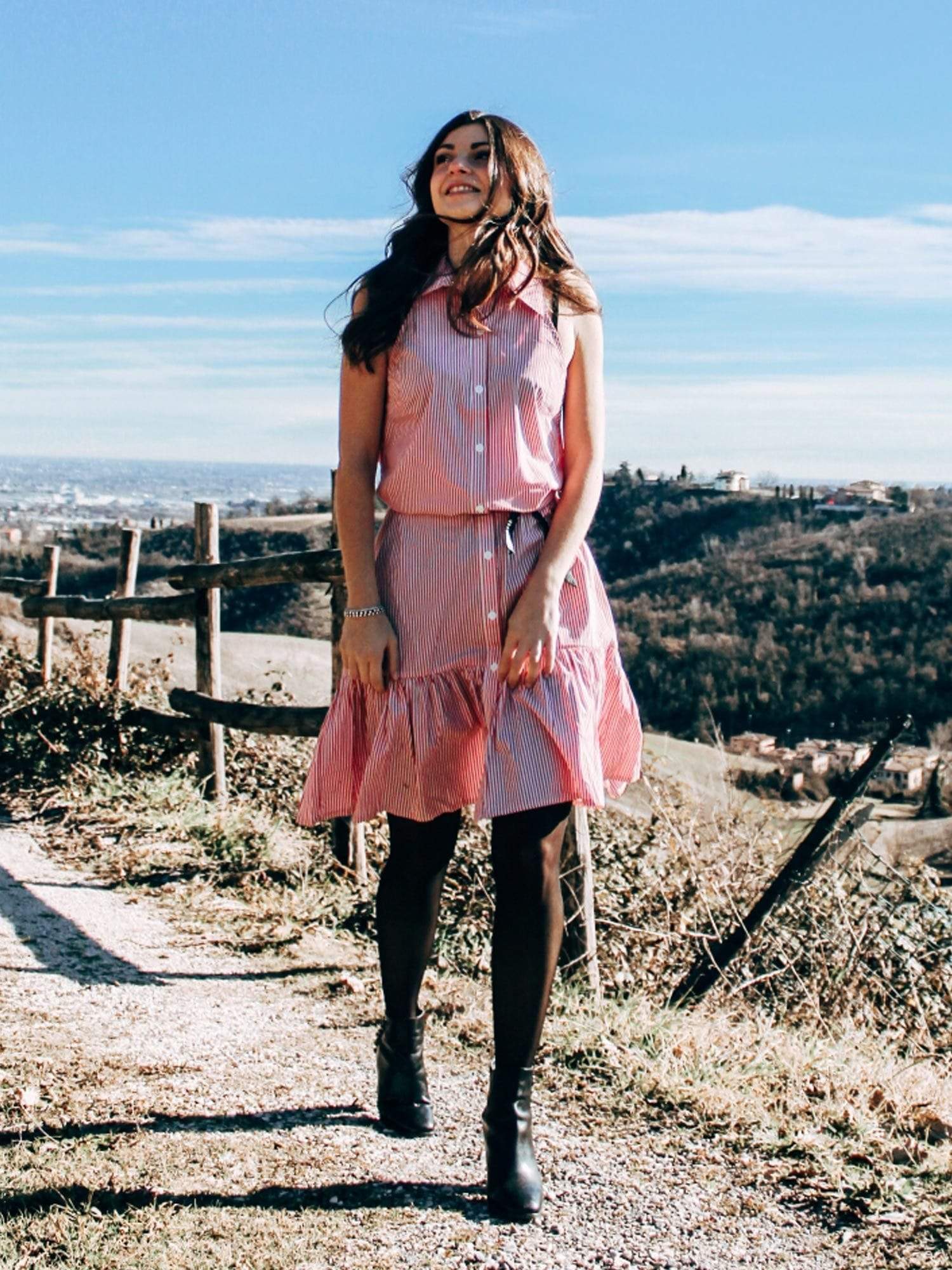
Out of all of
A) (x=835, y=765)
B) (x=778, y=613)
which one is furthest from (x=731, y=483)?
(x=835, y=765)

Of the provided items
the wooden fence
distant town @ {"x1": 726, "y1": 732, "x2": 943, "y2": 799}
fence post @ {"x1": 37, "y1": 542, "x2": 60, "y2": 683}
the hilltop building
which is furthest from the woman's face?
the hilltop building

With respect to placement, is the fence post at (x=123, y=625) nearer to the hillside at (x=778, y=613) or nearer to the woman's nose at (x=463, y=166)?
the woman's nose at (x=463, y=166)

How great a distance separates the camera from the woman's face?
2.56 metres

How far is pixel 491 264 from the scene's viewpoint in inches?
98.8

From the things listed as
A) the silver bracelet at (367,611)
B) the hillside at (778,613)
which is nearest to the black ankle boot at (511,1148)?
the silver bracelet at (367,611)

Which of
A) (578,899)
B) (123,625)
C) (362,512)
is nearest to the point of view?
(362,512)

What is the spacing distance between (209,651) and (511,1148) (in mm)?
4072

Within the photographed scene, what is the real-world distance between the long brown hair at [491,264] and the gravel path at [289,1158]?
1.58 m

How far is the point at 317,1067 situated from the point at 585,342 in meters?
1.76

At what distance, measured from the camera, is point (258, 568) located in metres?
5.46

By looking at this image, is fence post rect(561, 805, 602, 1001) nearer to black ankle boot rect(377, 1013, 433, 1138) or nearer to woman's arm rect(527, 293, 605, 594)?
black ankle boot rect(377, 1013, 433, 1138)

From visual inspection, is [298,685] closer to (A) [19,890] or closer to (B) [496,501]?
(A) [19,890]

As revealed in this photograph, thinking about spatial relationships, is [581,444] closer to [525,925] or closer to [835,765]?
[525,925]

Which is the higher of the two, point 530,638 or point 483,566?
point 483,566
